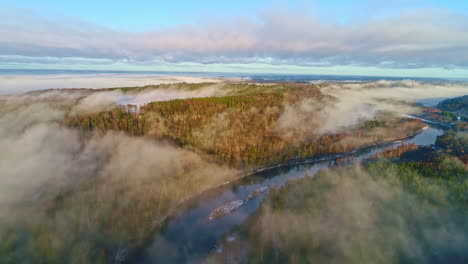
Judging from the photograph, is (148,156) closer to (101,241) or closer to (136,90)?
(101,241)

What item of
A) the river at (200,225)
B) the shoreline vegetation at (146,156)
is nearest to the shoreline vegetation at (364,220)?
the river at (200,225)

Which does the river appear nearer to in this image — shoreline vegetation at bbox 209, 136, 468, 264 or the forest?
shoreline vegetation at bbox 209, 136, 468, 264

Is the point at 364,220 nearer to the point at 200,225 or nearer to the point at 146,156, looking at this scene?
the point at 200,225

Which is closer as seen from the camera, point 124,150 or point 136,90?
point 124,150

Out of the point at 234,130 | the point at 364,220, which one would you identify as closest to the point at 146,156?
the point at 234,130

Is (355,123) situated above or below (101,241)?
above

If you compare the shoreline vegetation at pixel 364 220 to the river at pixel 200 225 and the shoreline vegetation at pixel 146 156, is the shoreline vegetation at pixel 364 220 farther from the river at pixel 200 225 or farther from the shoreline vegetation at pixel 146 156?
the shoreline vegetation at pixel 146 156

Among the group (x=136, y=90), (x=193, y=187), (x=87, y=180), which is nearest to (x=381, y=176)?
(x=193, y=187)
